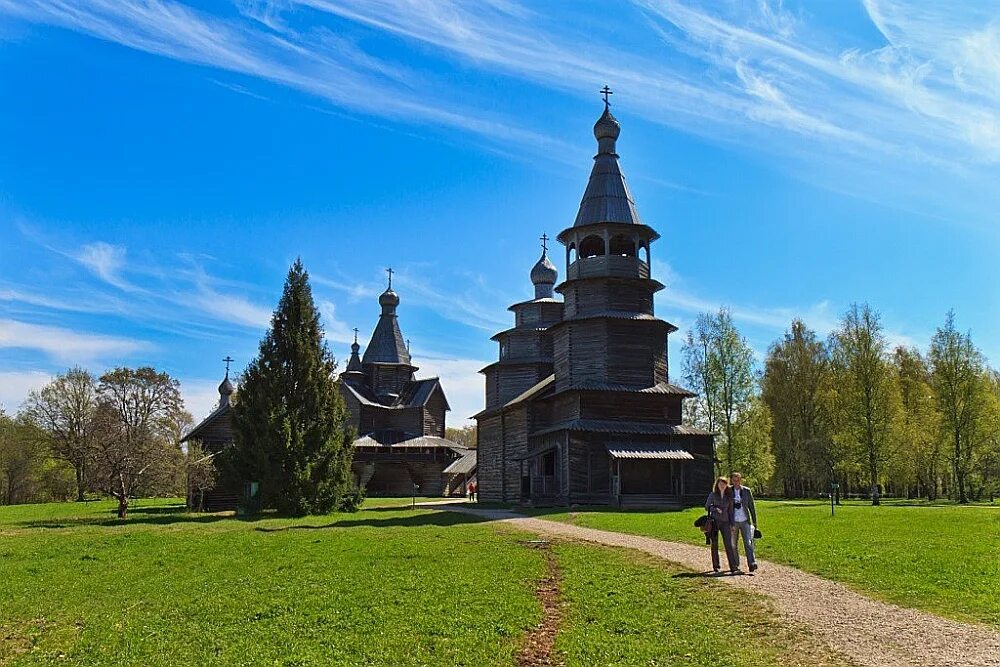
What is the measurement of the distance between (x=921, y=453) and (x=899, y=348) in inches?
534

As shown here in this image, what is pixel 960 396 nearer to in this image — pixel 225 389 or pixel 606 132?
pixel 606 132

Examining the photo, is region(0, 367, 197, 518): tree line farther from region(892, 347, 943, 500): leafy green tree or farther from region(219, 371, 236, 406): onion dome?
region(892, 347, 943, 500): leafy green tree

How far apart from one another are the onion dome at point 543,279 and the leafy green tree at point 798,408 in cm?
1810

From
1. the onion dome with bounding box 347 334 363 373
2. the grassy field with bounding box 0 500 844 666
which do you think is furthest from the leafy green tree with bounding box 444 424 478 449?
the grassy field with bounding box 0 500 844 666

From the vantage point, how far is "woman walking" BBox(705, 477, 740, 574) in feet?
43.4

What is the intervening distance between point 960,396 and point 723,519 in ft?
134

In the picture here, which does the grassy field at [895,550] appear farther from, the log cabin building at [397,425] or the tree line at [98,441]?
the log cabin building at [397,425]

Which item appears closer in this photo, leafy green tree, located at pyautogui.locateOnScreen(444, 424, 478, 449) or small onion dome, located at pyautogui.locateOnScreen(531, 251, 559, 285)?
small onion dome, located at pyautogui.locateOnScreen(531, 251, 559, 285)

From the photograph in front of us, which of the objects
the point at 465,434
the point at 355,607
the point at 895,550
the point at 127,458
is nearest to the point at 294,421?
the point at 127,458

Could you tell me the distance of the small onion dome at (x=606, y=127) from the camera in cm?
4138

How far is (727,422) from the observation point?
4594 cm

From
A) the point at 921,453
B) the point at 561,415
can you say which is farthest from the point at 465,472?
the point at 921,453

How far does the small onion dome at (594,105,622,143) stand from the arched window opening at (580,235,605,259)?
5.51 meters

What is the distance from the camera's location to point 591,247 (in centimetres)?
4081
